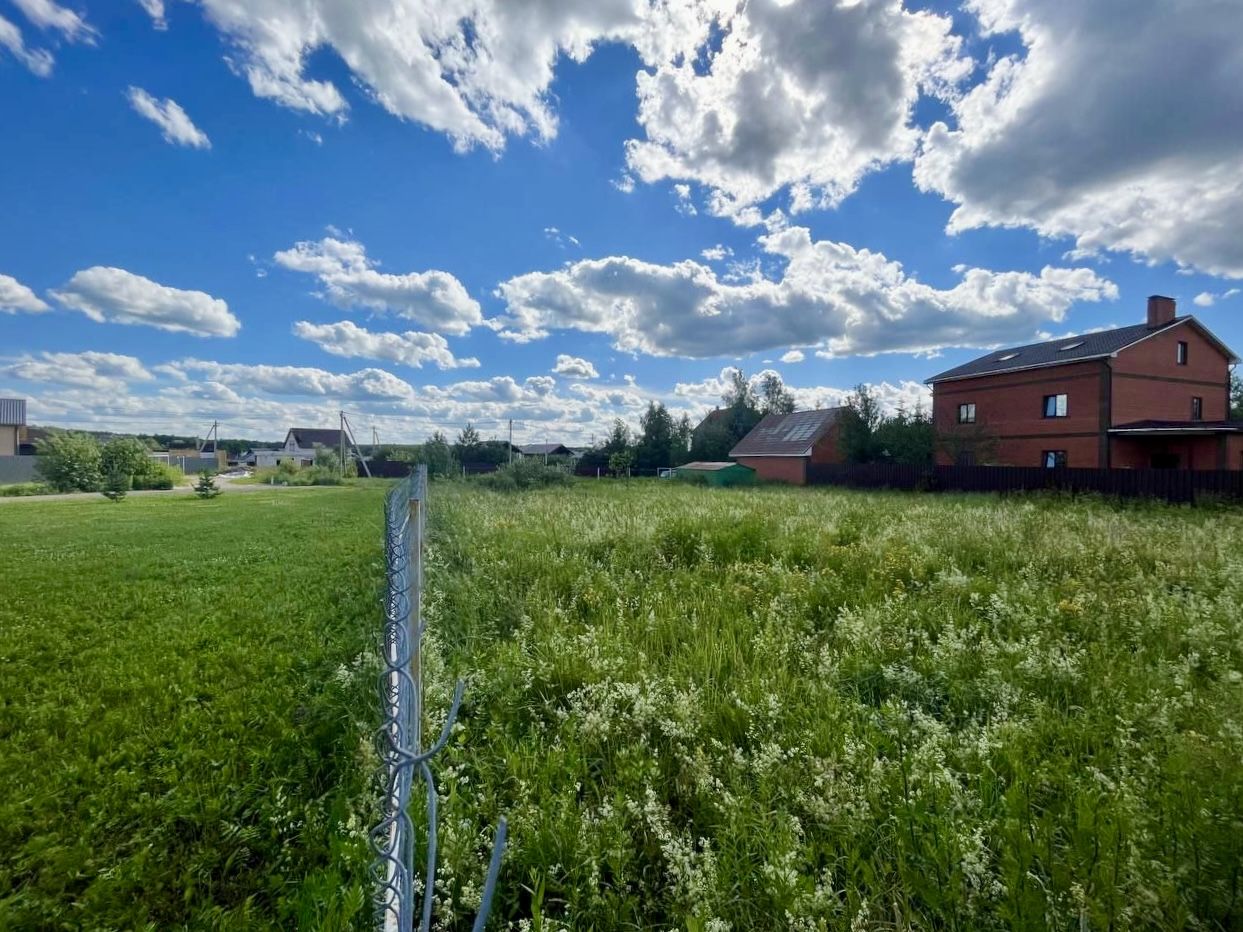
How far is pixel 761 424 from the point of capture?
37219mm

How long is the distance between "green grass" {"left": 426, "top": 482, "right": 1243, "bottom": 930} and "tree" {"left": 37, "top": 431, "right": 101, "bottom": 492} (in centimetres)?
2750

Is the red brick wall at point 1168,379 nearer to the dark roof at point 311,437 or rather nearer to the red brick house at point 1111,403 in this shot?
the red brick house at point 1111,403

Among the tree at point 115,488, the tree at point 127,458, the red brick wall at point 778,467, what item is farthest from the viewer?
the red brick wall at point 778,467

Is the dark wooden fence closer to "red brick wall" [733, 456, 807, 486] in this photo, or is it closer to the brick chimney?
"red brick wall" [733, 456, 807, 486]

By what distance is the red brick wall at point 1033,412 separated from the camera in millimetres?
20078

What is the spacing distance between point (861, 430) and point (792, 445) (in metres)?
5.13

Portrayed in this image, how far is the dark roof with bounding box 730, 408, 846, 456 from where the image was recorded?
3092cm

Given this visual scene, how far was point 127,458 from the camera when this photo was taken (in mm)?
24906

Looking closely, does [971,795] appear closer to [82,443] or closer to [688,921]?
[688,921]

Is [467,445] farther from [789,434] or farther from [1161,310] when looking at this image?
[1161,310]

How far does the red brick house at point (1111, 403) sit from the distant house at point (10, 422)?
5198cm

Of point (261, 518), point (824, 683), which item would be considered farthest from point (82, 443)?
point (824, 683)

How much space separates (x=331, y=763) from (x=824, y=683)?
2.47 meters

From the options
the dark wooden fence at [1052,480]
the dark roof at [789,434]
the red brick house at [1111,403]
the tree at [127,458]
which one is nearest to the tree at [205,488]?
the tree at [127,458]
